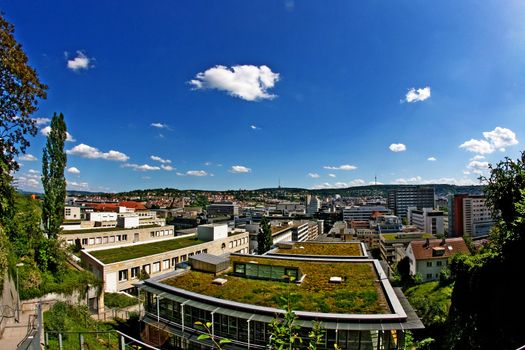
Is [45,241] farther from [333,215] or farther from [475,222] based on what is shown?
[333,215]

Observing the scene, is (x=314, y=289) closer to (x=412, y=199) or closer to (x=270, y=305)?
(x=270, y=305)

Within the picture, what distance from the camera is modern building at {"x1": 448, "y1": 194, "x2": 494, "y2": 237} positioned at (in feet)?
346

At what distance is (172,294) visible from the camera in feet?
61.5

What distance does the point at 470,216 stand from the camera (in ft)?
350

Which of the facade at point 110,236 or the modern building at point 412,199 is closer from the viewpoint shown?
the facade at point 110,236

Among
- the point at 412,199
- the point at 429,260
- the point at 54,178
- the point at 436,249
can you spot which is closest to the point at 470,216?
the point at 436,249

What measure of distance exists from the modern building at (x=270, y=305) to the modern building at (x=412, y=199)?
176922 mm

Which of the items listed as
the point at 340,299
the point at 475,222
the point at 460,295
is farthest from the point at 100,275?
the point at 475,222

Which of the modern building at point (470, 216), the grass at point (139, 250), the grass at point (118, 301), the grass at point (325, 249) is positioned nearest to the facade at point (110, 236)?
the grass at point (139, 250)

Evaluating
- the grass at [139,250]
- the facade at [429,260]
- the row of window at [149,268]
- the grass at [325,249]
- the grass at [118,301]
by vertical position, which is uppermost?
the grass at [325,249]

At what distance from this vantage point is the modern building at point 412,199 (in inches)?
7116

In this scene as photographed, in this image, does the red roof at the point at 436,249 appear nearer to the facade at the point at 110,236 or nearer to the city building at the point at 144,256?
the city building at the point at 144,256

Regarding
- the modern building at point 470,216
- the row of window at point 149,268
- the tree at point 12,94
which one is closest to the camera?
the tree at point 12,94

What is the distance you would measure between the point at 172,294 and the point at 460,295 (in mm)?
19794
